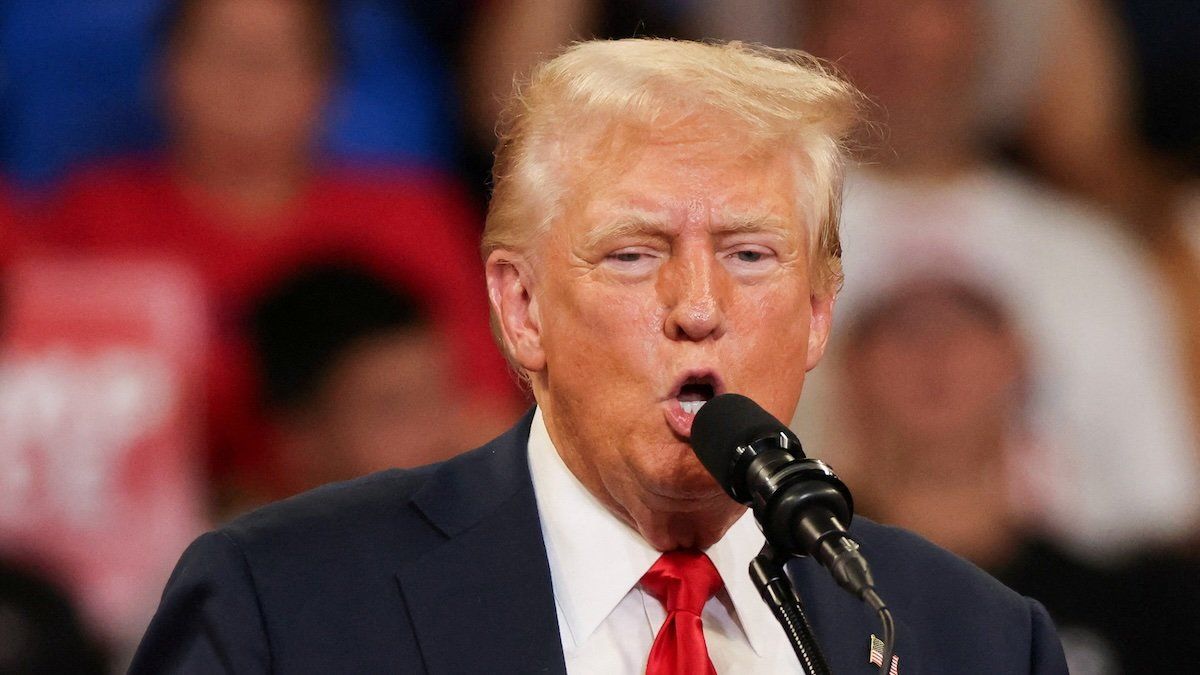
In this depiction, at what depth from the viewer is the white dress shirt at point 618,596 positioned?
2.25m

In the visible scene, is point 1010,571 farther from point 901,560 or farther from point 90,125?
point 90,125

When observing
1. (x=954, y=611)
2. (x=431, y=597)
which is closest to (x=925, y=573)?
(x=954, y=611)

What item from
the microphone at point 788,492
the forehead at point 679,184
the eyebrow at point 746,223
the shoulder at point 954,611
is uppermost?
the forehead at point 679,184

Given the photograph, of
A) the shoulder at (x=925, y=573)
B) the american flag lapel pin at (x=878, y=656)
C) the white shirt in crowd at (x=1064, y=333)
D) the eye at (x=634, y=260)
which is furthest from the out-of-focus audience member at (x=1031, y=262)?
the eye at (x=634, y=260)

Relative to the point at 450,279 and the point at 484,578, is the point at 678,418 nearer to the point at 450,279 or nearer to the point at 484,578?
the point at 484,578

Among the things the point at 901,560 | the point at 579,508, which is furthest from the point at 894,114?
the point at 579,508

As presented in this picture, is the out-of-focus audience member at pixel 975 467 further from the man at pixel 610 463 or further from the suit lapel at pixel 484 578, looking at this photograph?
the suit lapel at pixel 484 578

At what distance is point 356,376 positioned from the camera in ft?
12.5

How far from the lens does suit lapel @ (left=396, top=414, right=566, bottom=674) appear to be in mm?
2174

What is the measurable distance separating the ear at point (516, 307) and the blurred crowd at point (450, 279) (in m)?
1.26

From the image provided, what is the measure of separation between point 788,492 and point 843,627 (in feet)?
2.41

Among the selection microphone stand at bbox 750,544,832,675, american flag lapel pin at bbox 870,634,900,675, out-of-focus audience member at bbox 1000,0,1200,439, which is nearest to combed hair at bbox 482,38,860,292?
american flag lapel pin at bbox 870,634,900,675

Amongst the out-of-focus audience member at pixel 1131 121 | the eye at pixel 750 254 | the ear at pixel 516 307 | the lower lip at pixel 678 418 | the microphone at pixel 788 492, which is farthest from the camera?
the out-of-focus audience member at pixel 1131 121

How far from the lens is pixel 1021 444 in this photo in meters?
4.05
